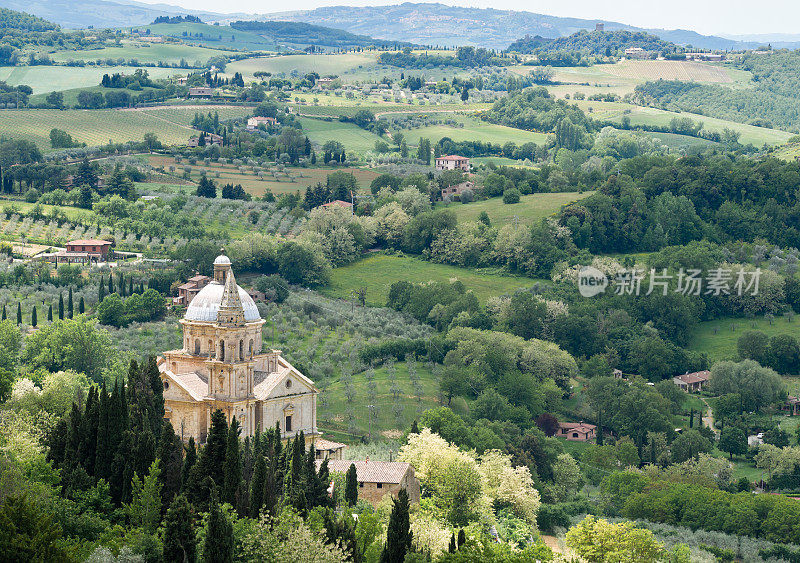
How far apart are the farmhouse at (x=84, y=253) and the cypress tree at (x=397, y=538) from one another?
245ft

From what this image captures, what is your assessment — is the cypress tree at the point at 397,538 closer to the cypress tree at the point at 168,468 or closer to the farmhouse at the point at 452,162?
the cypress tree at the point at 168,468

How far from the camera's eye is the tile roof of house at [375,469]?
6862 cm

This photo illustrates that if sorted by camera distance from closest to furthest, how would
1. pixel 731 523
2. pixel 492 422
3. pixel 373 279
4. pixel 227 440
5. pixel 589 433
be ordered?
pixel 227 440
pixel 731 523
pixel 492 422
pixel 589 433
pixel 373 279

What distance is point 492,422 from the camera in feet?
305

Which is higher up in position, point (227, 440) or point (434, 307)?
point (227, 440)

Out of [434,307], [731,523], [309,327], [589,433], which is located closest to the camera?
[731,523]

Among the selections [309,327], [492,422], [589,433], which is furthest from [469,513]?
[309,327]

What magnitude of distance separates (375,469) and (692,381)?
48.4m

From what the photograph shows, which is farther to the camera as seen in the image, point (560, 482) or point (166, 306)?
point (166, 306)

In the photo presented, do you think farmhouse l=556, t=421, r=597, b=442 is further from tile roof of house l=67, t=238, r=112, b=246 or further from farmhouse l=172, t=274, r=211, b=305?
tile roof of house l=67, t=238, r=112, b=246

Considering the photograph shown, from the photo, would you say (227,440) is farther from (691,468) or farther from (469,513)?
(691,468)

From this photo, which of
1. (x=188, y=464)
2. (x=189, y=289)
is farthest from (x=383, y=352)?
(x=188, y=464)

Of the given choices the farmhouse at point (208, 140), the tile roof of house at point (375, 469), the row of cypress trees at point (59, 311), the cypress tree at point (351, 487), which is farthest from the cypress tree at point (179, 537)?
the farmhouse at point (208, 140)

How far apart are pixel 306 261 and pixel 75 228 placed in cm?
2524
